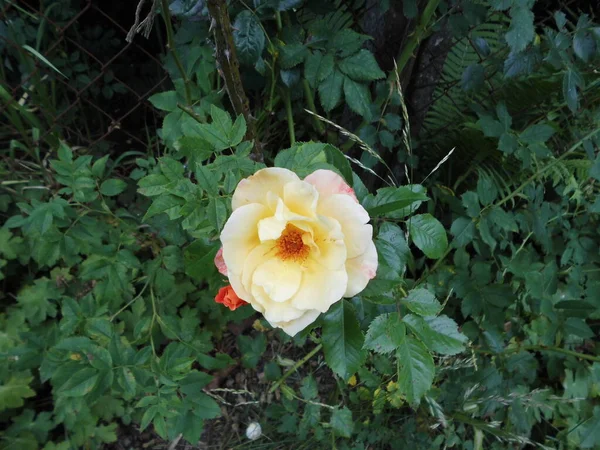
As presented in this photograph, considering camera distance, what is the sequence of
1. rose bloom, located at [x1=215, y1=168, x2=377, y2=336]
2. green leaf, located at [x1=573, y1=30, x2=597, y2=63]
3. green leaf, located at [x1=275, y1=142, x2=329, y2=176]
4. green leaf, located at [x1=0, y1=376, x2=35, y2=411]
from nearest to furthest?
rose bloom, located at [x1=215, y1=168, x2=377, y2=336] < green leaf, located at [x1=275, y1=142, x2=329, y2=176] < green leaf, located at [x1=573, y1=30, x2=597, y2=63] < green leaf, located at [x1=0, y1=376, x2=35, y2=411]

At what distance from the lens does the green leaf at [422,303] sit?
99 centimetres

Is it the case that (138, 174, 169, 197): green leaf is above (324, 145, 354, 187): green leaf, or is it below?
below

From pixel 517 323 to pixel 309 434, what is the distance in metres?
0.85

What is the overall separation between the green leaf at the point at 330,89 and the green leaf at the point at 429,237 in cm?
47

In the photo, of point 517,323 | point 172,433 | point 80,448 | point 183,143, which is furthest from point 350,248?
point 80,448

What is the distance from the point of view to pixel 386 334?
3.30 ft

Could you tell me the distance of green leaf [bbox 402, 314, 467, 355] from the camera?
3.31 feet

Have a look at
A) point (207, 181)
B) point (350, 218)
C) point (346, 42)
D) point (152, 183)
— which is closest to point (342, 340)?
point (350, 218)

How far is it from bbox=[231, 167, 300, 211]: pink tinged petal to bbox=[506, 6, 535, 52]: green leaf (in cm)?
82

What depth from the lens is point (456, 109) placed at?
1.89 meters

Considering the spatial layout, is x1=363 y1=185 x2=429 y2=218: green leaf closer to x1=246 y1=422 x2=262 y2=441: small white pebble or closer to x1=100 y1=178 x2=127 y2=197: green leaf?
x1=100 y1=178 x2=127 y2=197: green leaf

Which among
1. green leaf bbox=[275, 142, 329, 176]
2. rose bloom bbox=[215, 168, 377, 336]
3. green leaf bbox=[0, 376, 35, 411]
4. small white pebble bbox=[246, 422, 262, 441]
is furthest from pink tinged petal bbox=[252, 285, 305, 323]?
green leaf bbox=[0, 376, 35, 411]

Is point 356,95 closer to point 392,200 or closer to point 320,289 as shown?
point 392,200

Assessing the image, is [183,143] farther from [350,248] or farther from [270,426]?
[270,426]
